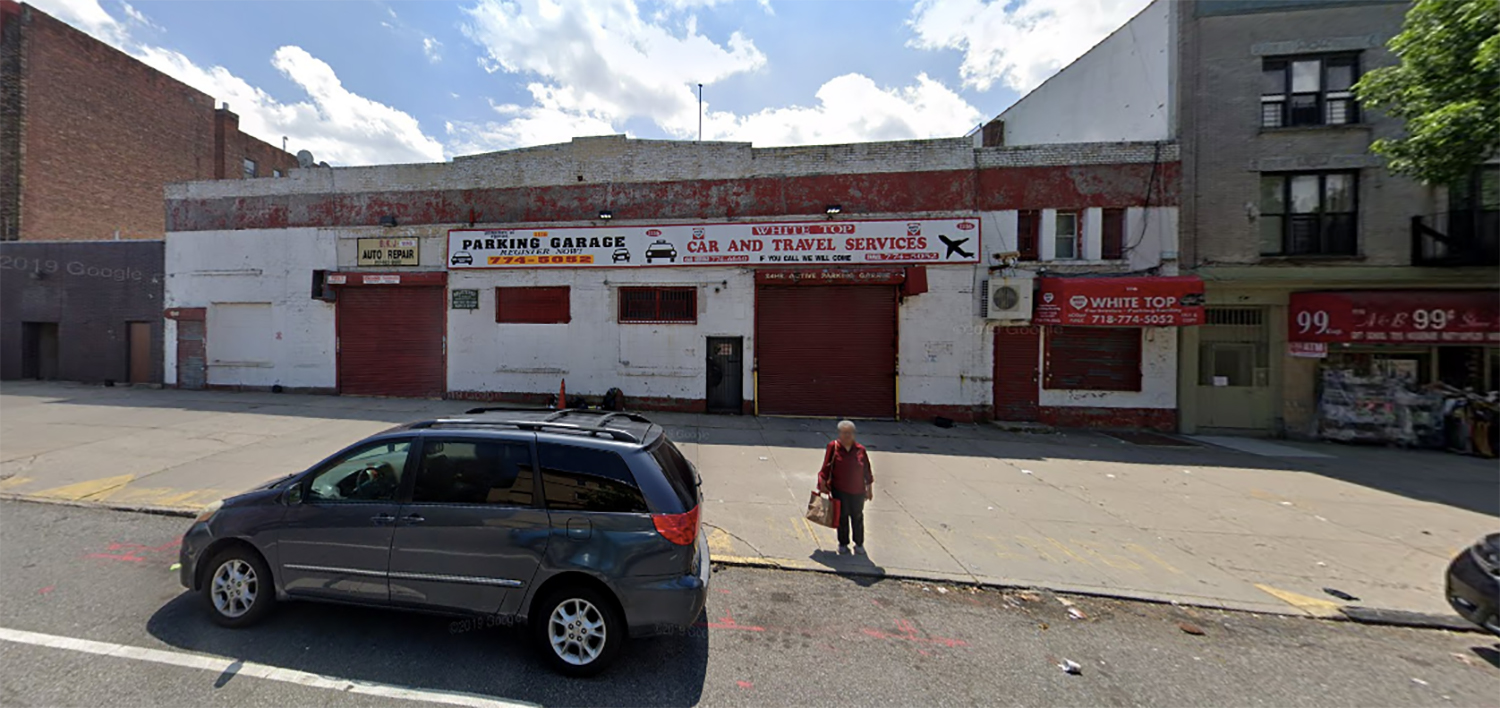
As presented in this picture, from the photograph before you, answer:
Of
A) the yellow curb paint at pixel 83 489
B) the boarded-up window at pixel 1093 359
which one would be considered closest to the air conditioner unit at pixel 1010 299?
the boarded-up window at pixel 1093 359

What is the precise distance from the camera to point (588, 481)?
3320 mm

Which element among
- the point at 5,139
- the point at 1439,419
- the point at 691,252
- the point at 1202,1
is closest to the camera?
the point at 1439,419

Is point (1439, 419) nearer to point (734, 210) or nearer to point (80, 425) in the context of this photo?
point (734, 210)

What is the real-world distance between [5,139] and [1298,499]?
3921cm

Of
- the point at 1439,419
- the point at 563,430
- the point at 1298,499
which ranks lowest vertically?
the point at 1298,499

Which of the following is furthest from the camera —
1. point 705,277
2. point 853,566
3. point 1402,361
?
point 705,277

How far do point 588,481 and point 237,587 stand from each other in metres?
2.73

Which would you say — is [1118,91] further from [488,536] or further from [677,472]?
[488,536]

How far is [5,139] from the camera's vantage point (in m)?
18.7

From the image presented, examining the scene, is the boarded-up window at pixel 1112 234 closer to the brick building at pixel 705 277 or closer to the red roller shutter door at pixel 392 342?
the brick building at pixel 705 277

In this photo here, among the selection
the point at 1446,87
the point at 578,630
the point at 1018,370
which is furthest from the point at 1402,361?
the point at 578,630

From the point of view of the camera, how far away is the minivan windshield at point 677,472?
342 cm

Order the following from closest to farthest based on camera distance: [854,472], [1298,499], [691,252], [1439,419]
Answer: [854,472]
[1298,499]
[1439,419]
[691,252]

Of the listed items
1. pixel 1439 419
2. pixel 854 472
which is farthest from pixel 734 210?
pixel 1439 419
